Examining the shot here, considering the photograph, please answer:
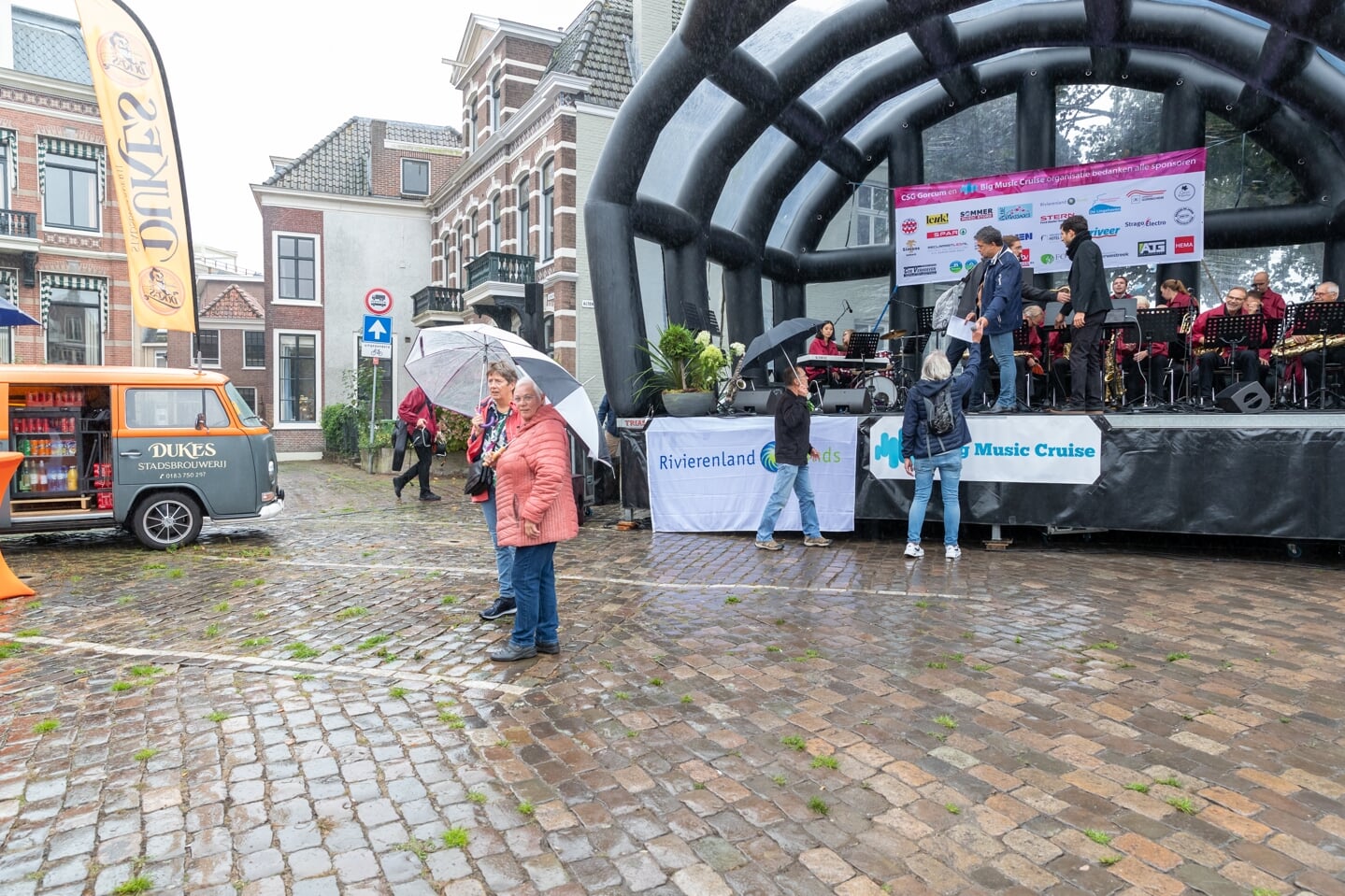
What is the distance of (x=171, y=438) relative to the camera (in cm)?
932

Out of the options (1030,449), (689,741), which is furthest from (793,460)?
(689,741)

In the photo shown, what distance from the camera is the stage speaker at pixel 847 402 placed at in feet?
32.6

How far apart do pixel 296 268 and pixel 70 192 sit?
670 cm

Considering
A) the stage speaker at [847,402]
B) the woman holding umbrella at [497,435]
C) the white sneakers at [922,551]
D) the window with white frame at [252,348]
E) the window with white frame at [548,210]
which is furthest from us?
the window with white frame at [252,348]

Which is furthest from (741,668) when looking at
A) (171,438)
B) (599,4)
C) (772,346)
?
(599,4)

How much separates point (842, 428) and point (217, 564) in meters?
6.59

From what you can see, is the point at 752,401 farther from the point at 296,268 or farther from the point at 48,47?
the point at 48,47

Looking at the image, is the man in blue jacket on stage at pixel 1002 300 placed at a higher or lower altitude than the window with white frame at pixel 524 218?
lower

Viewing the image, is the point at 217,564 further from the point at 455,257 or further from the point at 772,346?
the point at 455,257

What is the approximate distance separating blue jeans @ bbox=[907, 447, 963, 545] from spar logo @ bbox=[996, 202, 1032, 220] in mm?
7252

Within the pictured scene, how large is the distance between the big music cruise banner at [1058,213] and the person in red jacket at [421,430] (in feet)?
27.1

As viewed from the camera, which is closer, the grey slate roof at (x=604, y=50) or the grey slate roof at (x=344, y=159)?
the grey slate roof at (x=604, y=50)

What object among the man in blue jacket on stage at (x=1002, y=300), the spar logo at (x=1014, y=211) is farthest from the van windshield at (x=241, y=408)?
the spar logo at (x=1014, y=211)

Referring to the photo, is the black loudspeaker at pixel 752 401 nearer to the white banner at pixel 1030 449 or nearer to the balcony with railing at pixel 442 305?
the white banner at pixel 1030 449
